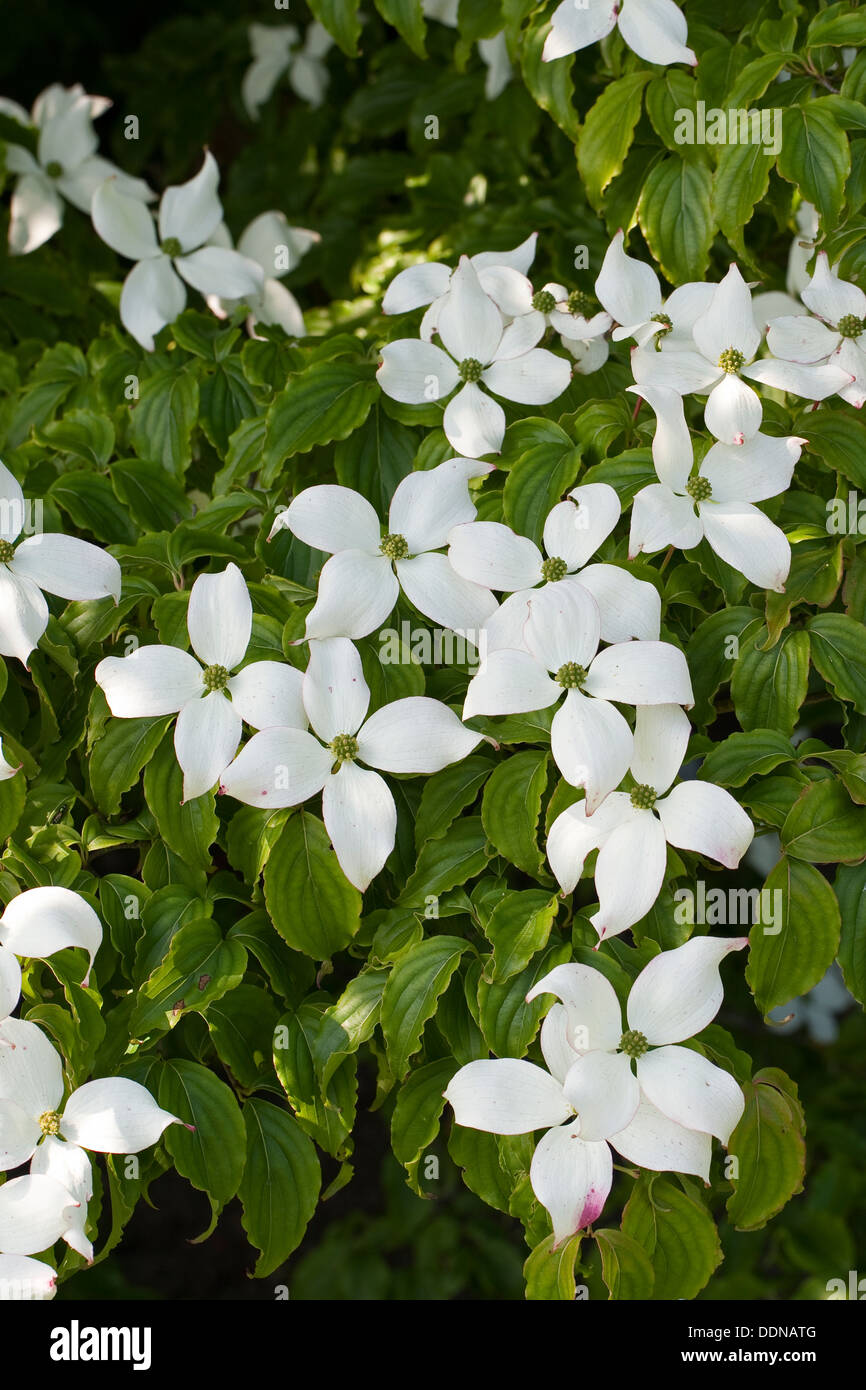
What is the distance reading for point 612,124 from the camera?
3.03 feet

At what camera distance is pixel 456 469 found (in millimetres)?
780

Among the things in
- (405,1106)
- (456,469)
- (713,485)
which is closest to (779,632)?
(713,485)

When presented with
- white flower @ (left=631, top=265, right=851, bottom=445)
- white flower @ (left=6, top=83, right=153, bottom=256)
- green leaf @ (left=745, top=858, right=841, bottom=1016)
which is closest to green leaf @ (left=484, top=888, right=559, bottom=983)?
green leaf @ (left=745, top=858, right=841, bottom=1016)

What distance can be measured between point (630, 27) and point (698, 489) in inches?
13.7

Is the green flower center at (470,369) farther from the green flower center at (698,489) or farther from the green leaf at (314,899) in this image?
the green leaf at (314,899)

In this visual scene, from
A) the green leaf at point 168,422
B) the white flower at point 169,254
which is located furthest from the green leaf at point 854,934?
the white flower at point 169,254

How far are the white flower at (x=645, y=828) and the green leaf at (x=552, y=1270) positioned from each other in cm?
17

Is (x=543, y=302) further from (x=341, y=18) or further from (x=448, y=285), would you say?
(x=341, y=18)

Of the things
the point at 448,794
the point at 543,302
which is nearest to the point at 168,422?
the point at 543,302

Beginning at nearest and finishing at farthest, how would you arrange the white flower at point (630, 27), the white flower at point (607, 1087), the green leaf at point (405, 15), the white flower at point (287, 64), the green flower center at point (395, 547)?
1. the white flower at point (607, 1087)
2. the green flower center at point (395, 547)
3. the white flower at point (630, 27)
4. the green leaf at point (405, 15)
5. the white flower at point (287, 64)

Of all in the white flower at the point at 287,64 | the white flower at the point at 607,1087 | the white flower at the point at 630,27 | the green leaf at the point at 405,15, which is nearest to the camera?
the white flower at the point at 607,1087

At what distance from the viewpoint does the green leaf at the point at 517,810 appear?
2.35 ft

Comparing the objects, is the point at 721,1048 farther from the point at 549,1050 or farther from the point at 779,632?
the point at 779,632
